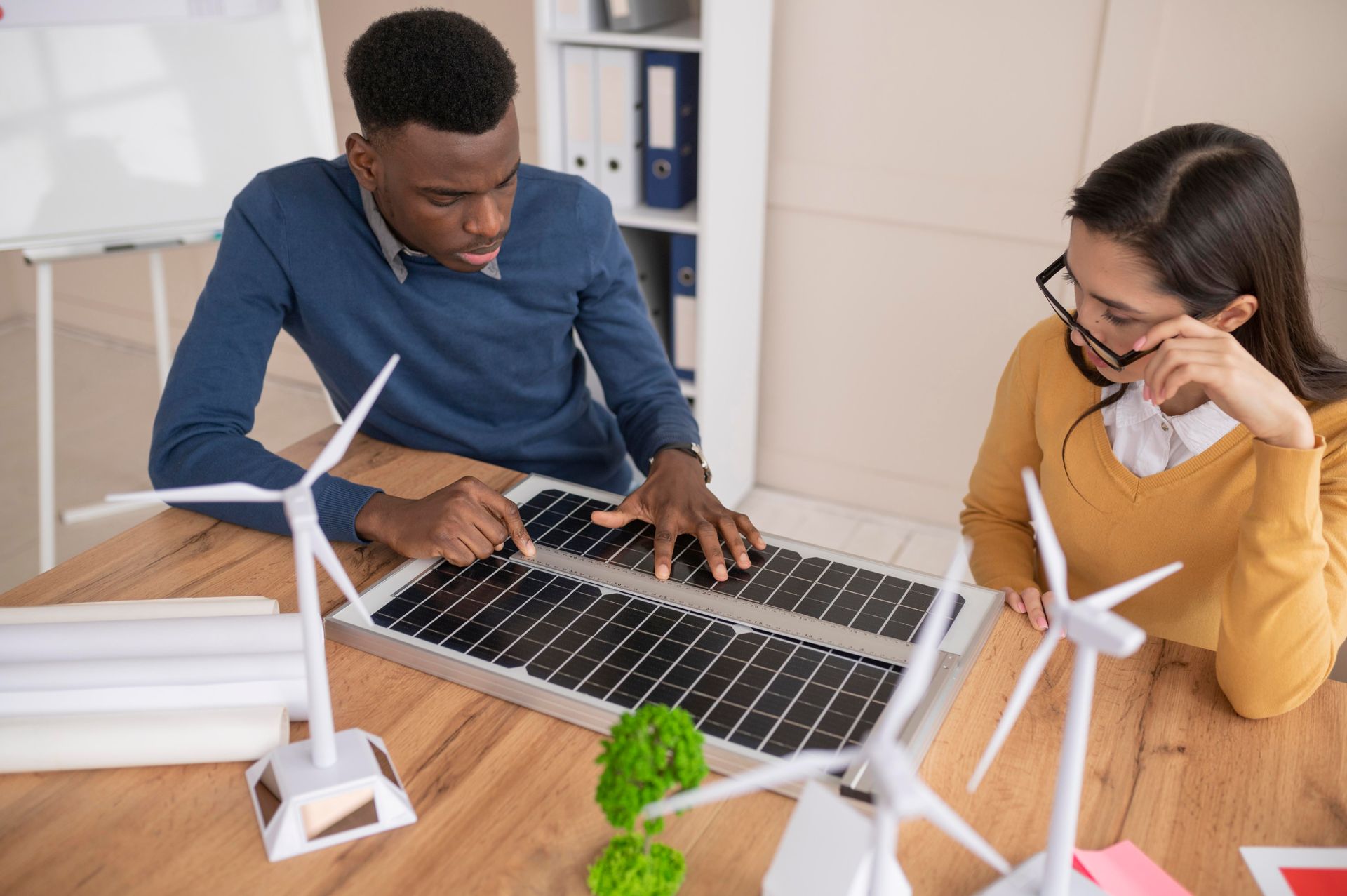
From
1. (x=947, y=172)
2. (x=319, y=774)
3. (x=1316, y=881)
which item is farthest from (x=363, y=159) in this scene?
(x=947, y=172)

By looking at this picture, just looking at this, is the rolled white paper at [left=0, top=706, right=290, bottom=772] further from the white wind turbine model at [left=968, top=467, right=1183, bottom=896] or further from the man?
the white wind turbine model at [left=968, top=467, right=1183, bottom=896]

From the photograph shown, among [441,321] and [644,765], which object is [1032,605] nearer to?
[644,765]

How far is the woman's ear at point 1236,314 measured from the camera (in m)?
1.31

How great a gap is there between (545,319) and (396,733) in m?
0.90

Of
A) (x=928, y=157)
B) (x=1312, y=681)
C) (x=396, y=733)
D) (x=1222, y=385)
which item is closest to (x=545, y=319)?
(x=396, y=733)

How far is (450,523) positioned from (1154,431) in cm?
93

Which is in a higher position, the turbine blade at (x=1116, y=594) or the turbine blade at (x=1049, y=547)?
the turbine blade at (x=1049, y=547)

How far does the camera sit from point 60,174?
2.41m

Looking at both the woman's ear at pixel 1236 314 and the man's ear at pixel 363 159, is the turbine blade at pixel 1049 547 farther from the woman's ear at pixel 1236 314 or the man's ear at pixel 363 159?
the man's ear at pixel 363 159

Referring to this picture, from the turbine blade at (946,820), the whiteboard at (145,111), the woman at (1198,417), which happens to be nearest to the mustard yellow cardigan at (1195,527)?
the woman at (1198,417)

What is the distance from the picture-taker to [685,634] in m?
1.24

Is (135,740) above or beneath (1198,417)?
beneath

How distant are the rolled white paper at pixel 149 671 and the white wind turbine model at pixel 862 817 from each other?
1.54 ft

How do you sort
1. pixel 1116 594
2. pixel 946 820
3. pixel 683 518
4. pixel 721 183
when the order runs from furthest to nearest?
pixel 721 183
pixel 683 518
pixel 1116 594
pixel 946 820
